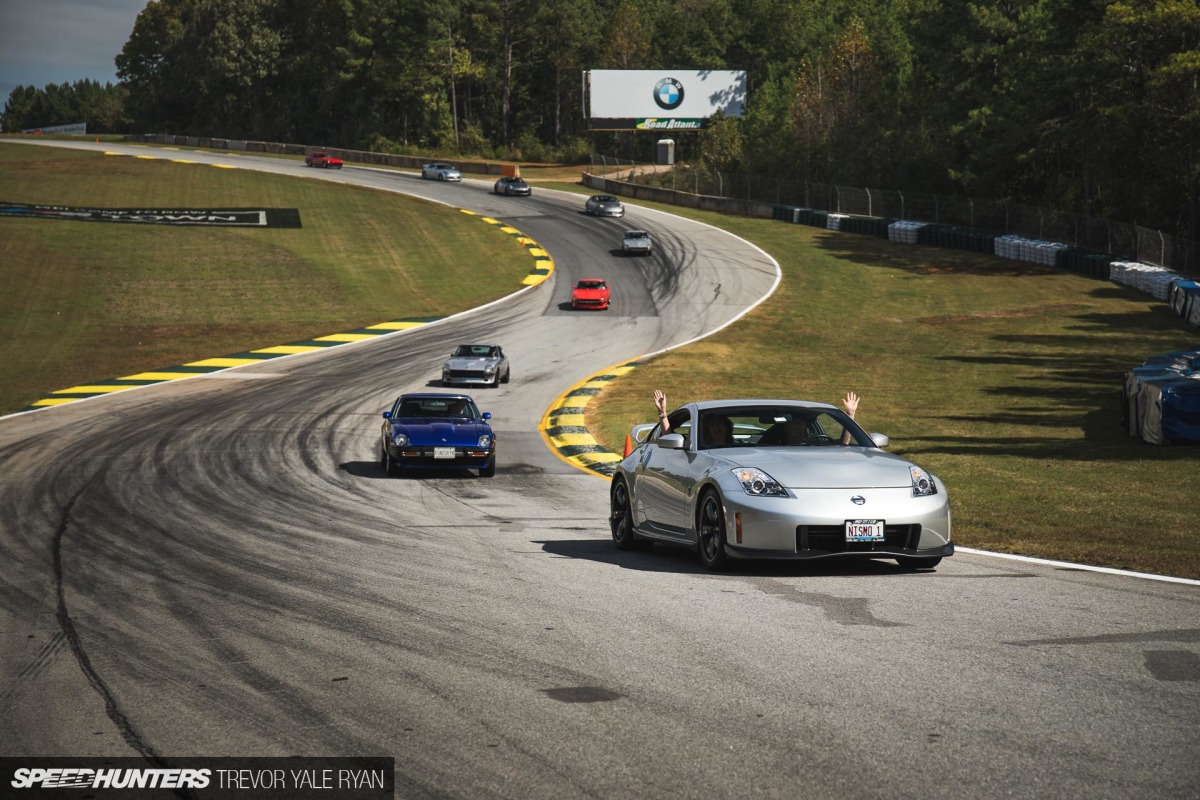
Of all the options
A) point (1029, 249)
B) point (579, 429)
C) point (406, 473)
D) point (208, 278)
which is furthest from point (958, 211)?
point (406, 473)

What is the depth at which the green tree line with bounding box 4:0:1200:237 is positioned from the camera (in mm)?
60906

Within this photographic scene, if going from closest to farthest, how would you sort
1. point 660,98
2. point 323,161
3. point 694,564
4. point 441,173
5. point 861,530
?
point 861,530
point 694,564
point 441,173
point 323,161
point 660,98

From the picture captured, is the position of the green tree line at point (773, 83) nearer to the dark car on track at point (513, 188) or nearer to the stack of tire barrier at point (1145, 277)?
the stack of tire barrier at point (1145, 277)

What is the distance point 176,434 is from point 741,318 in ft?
87.1

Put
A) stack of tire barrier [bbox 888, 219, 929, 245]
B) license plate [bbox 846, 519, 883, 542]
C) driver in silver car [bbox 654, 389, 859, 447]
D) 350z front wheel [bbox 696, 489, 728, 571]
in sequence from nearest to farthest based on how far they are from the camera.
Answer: license plate [bbox 846, 519, 883, 542], 350z front wheel [bbox 696, 489, 728, 571], driver in silver car [bbox 654, 389, 859, 447], stack of tire barrier [bbox 888, 219, 929, 245]

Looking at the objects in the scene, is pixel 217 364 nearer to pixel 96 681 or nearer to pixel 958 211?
pixel 96 681

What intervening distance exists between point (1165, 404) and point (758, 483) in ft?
44.8

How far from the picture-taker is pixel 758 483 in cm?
1096

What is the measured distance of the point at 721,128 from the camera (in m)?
101

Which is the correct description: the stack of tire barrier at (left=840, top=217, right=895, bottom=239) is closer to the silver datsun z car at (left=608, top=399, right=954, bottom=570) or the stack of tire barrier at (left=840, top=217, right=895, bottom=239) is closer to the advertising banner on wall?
the advertising banner on wall

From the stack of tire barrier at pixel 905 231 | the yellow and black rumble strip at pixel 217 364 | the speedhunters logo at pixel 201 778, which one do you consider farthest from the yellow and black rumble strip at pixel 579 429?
the stack of tire barrier at pixel 905 231

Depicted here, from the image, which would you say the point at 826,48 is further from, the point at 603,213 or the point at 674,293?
the point at 674,293

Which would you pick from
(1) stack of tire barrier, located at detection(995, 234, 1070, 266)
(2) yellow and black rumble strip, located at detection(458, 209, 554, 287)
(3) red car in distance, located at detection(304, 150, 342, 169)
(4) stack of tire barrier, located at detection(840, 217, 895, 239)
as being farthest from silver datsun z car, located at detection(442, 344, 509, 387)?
(3) red car in distance, located at detection(304, 150, 342, 169)

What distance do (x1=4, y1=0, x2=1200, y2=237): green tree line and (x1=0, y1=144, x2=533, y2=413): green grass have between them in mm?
28442
